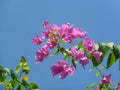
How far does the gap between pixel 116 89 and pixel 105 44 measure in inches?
15.7

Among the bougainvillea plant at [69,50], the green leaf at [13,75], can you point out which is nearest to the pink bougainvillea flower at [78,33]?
the bougainvillea plant at [69,50]

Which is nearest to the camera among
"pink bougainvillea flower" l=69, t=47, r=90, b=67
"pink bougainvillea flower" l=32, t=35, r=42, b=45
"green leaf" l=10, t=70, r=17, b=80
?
"pink bougainvillea flower" l=69, t=47, r=90, b=67

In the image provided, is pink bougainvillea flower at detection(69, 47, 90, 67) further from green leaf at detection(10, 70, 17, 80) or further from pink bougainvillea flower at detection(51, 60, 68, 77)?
green leaf at detection(10, 70, 17, 80)

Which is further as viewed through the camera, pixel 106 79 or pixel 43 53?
pixel 106 79

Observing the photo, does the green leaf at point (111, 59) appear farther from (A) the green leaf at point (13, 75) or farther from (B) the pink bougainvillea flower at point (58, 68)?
(A) the green leaf at point (13, 75)

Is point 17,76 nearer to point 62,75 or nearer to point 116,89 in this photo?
point 62,75

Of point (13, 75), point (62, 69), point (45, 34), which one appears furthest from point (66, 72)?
point (13, 75)

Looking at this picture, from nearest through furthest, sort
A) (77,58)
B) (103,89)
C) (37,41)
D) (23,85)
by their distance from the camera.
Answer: (77,58), (37,41), (23,85), (103,89)

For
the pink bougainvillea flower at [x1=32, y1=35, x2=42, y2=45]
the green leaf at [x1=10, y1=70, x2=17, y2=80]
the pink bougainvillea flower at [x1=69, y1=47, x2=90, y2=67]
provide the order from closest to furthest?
1. the pink bougainvillea flower at [x1=69, y1=47, x2=90, y2=67]
2. the pink bougainvillea flower at [x1=32, y1=35, x2=42, y2=45]
3. the green leaf at [x1=10, y1=70, x2=17, y2=80]

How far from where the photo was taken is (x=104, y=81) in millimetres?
1169

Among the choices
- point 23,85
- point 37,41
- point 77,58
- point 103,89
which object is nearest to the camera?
point 77,58

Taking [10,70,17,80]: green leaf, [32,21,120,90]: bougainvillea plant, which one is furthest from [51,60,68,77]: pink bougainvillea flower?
[10,70,17,80]: green leaf

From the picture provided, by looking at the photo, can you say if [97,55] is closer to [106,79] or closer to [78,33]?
[78,33]

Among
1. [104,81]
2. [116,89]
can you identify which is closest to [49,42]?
Result: [104,81]
